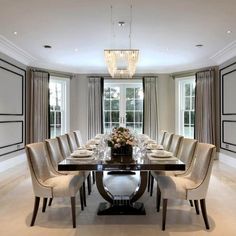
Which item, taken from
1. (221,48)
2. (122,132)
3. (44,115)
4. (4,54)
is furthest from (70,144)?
(221,48)

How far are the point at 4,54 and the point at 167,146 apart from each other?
4137mm

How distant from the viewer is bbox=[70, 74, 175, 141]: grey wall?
923cm

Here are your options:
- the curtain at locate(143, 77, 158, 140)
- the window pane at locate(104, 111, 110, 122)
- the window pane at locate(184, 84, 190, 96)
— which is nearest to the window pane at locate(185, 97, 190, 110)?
the window pane at locate(184, 84, 190, 96)

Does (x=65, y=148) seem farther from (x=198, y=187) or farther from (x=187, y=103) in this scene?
(x=187, y=103)

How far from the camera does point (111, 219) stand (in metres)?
3.37

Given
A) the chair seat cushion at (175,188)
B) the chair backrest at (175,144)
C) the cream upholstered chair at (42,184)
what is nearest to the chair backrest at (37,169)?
the cream upholstered chair at (42,184)

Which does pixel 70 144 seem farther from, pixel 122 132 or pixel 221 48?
pixel 221 48

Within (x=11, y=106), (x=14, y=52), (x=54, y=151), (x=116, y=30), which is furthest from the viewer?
(x=11, y=106)

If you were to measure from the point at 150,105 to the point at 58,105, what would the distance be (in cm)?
297

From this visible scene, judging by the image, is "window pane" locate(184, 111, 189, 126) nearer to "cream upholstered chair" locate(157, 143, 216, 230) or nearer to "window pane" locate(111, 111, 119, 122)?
"window pane" locate(111, 111, 119, 122)

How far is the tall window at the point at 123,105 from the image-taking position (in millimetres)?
9352

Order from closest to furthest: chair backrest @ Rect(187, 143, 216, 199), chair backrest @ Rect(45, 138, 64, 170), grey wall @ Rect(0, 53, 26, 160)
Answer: chair backrest @ Rect(187, 143, 216, 199), chair backrest @ Rect(45, 138, 64, 170), grey wall @ Rect(0, 53, 26, 160)

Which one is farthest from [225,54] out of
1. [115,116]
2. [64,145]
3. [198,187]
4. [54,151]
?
[54,151]

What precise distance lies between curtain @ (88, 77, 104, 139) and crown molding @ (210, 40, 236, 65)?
3.57 m
